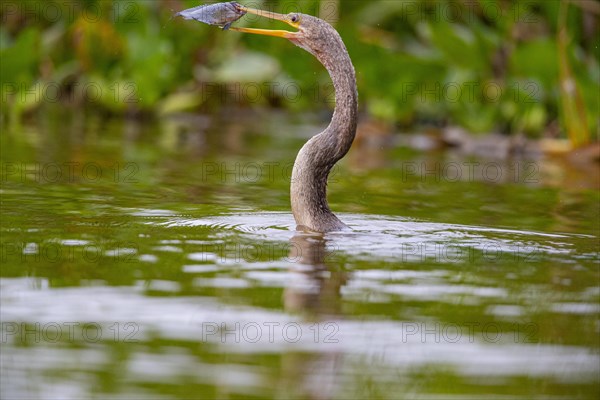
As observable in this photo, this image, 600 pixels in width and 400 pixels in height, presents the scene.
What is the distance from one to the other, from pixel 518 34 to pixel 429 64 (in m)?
1.69

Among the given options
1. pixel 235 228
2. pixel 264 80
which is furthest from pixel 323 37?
pixel 264 80

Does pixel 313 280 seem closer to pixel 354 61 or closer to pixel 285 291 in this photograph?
pixel 285 291

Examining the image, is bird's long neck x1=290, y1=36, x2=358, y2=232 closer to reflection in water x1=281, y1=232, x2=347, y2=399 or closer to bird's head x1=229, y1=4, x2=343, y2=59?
bird's head x1=229, y1=4, x2=343, y2=59

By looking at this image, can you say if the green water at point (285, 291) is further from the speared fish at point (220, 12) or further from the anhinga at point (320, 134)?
the speared fish at point (220, 12)

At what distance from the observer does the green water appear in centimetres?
371

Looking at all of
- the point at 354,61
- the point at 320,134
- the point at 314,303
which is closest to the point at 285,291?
the point at 314,303

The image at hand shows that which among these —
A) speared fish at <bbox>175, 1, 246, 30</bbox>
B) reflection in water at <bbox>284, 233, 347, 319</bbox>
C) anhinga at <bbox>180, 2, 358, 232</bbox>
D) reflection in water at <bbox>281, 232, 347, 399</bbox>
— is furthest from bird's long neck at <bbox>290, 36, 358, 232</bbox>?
speared fish at <bbox>175, 1, 246, 30</bbox>

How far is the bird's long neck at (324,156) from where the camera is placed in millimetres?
6578

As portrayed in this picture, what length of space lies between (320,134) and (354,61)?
691cm

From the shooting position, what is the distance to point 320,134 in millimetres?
6727

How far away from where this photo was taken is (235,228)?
257 inches

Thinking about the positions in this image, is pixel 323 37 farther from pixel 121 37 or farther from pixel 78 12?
pixel 78 12

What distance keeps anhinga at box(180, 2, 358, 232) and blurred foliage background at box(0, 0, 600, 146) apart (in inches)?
199

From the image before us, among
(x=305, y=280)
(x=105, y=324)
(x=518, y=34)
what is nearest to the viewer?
(x=105, y=324)
